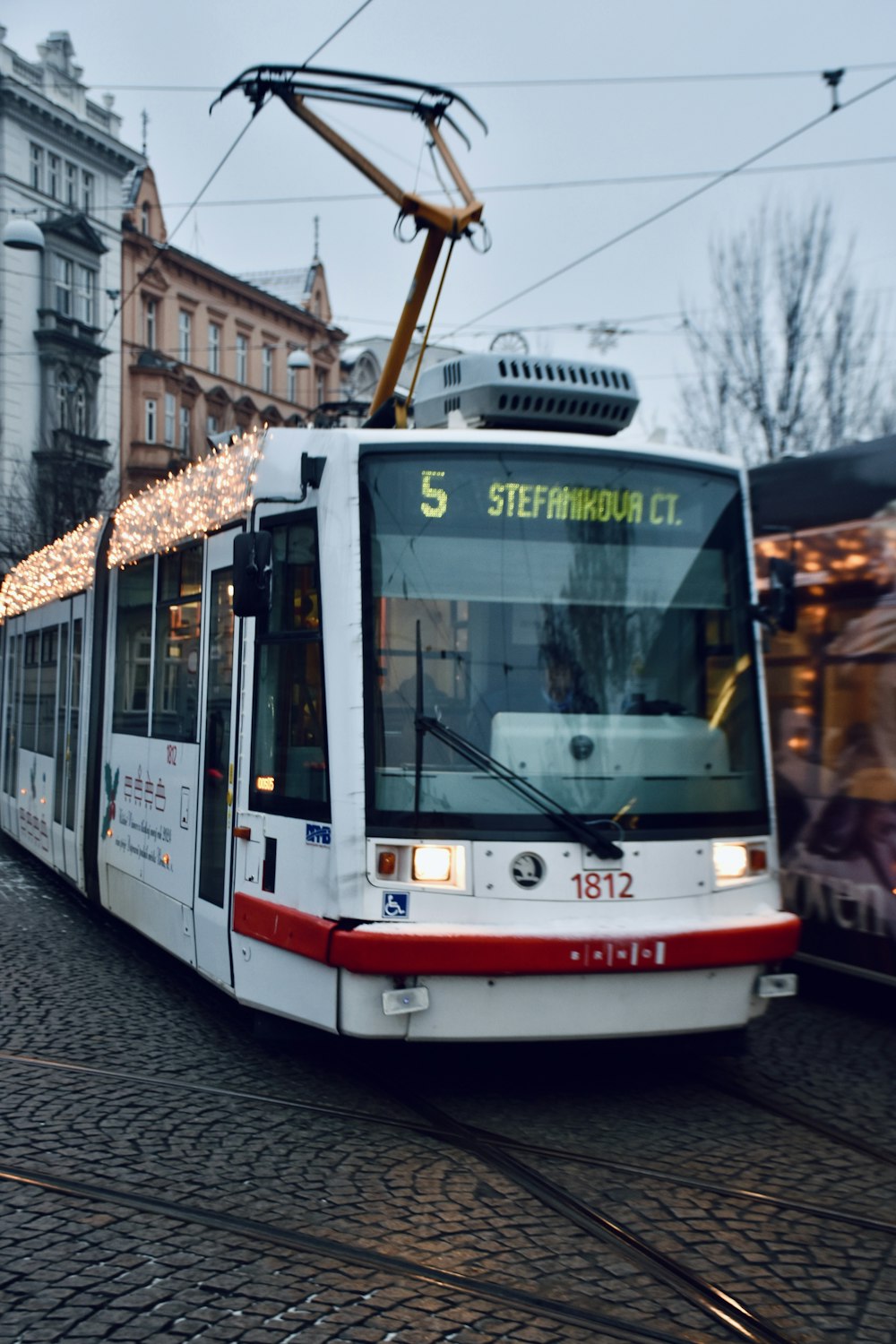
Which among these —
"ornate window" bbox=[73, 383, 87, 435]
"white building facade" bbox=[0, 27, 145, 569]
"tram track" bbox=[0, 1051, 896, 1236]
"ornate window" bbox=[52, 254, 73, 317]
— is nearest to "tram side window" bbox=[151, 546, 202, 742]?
"tram track" bbox=[0, 1051, 896, 1236]

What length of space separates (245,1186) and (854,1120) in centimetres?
236

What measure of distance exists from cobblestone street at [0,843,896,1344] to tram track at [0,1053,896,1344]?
0.01 m

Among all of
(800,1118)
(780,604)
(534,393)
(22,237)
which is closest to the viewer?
(800,1118)

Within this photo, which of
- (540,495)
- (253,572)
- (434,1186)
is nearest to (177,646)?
(253,572)

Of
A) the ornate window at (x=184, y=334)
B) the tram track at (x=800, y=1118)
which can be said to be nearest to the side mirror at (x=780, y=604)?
the tram track at (x=800, y=1118)

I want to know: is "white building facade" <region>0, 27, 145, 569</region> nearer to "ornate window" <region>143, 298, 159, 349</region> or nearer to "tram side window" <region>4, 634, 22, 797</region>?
"ornate window" <region>143, 298, 159, 349</region>

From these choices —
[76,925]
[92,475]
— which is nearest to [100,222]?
[92,475]

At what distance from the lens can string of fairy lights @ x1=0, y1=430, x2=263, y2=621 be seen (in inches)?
259

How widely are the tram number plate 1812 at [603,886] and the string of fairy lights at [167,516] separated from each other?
2.13 metres

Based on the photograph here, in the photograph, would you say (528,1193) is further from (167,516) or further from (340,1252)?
(167,516)

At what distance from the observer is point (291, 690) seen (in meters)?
5.93

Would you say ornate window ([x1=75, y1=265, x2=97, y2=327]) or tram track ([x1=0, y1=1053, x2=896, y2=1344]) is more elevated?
ornate window ([x1=75, y1=265, x2=97, y2=327])

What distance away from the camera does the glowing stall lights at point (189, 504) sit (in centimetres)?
652

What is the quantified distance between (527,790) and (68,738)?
5.77m
